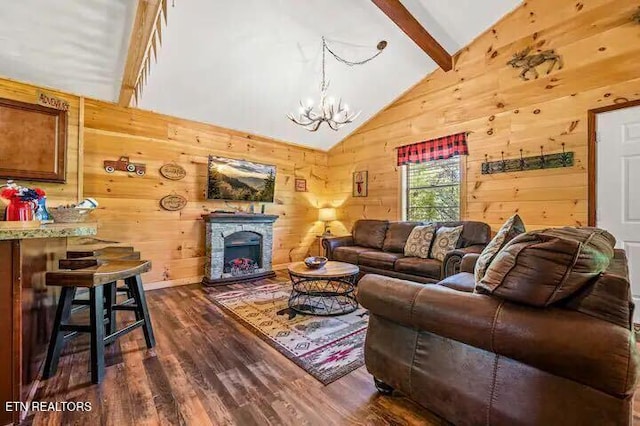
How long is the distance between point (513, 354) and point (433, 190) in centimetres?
365

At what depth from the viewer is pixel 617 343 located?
3.21 feet

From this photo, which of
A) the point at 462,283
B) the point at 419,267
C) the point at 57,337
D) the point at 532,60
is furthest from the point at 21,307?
the point at 532,60

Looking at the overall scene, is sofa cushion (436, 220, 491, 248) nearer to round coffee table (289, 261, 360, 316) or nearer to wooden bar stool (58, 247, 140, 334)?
round coffee table (289, 261, 360, 316)

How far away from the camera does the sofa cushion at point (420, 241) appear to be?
379 cm

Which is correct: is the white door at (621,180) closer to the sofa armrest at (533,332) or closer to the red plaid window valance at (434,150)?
the red plaid window valance at (434,150)

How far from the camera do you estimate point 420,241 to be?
12.7 ft

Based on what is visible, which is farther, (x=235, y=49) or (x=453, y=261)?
(x=235, y=49)

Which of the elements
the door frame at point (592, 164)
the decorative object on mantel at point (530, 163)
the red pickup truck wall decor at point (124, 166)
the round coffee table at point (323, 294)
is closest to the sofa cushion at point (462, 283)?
the round coffee table at point (323, 294)

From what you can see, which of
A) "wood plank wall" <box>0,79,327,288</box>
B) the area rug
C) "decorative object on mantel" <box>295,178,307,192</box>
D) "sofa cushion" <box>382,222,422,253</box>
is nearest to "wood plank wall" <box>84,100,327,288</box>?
"wood plank wall" <box>0,79,327,288</box>

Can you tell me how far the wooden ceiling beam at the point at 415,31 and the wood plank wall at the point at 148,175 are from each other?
2816mm

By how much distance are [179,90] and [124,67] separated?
70 centimetres

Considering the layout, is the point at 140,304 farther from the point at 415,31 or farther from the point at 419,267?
the point at 415,31

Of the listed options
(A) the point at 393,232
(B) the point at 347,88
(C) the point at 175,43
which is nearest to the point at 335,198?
(A) the point at 393,232

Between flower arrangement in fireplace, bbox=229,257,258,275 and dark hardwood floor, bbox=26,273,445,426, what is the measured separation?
6.74 ft
